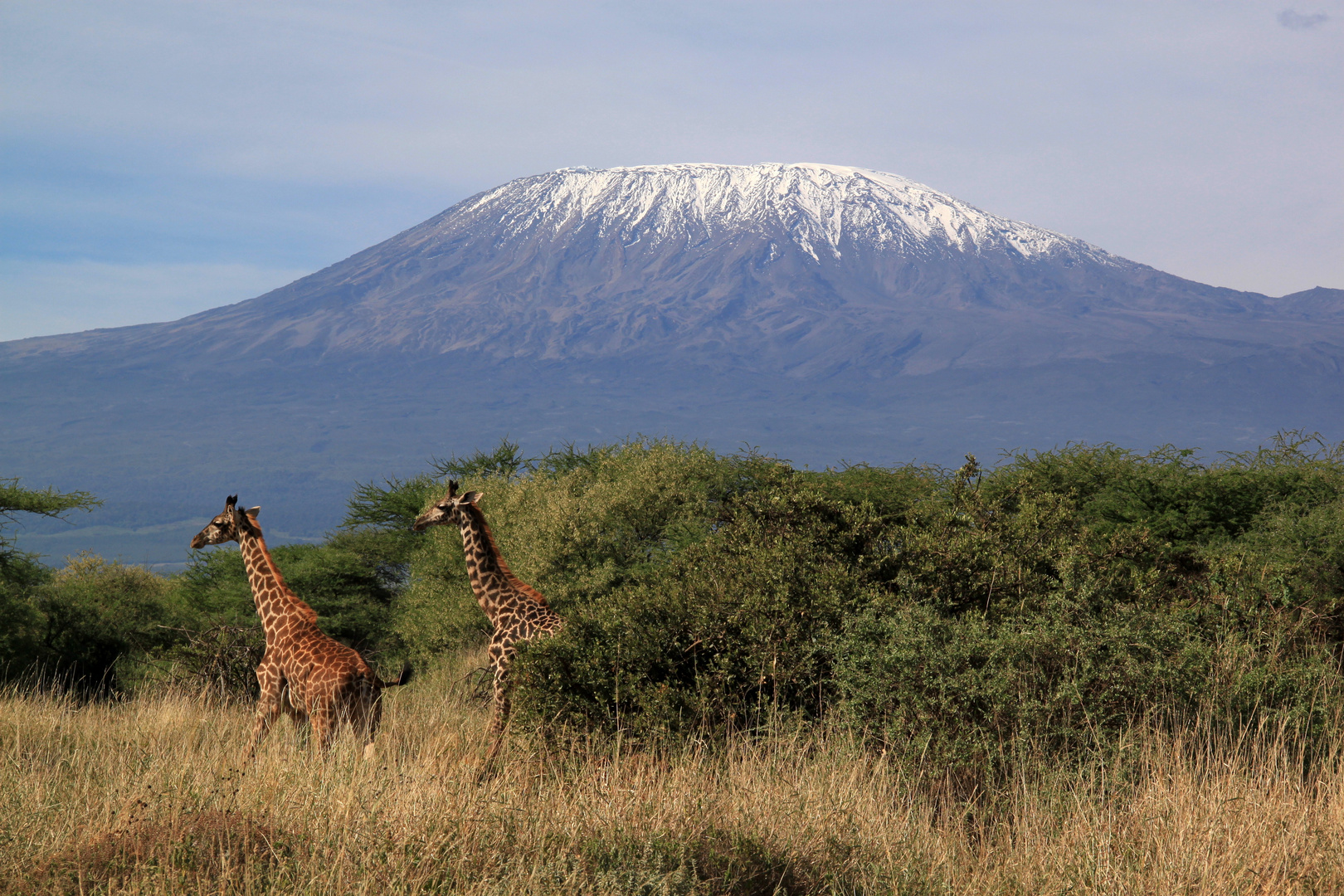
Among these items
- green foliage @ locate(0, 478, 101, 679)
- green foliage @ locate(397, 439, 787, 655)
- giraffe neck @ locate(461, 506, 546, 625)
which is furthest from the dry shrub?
green foliage @ locate(0, 478, 101, 679)

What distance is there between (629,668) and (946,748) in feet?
9.20

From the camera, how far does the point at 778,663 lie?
919 centimetres

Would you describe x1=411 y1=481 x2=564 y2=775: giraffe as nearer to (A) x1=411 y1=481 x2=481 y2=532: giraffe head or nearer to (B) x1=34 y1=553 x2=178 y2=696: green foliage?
(A) x1=411 y1=481 x2=481 y2=532: giraffe head

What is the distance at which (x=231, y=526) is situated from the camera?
1109 centimetres

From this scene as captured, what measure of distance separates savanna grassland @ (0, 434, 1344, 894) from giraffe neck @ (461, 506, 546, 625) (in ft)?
3.84

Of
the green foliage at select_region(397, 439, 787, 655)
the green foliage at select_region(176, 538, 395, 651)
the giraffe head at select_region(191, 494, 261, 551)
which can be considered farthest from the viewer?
the green foliage at select_region(176, 538, 395, 651)

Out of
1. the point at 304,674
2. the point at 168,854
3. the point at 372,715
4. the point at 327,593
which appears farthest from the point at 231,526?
the point at 327,593

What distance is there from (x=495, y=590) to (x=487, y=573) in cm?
20

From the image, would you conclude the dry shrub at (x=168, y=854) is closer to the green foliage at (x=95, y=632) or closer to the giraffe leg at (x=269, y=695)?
the giraffe leg at (x=269, y=695)

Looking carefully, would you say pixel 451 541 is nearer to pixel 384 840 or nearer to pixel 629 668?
pixel 629 668

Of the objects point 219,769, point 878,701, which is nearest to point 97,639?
point 219,769

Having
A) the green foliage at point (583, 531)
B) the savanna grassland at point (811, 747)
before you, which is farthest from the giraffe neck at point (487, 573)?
the green foliage at point (583, 531)

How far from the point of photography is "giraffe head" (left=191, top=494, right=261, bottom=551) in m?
10.9

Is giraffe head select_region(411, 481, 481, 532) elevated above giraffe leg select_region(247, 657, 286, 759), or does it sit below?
above
